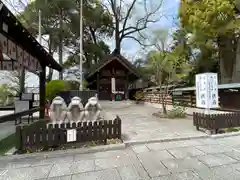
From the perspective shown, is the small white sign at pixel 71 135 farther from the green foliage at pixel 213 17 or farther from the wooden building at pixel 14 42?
the green foliage at pixel 213 17

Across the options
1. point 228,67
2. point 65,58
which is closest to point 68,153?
point 228,67

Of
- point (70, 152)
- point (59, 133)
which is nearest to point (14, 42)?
point (59, 133)

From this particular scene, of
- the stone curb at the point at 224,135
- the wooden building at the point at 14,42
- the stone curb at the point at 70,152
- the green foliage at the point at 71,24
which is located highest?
the green foliage at the point at 71,24

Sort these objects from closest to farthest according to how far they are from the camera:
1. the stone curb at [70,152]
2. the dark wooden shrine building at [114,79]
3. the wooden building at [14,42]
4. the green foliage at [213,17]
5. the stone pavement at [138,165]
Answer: the stone pavement at [138,165], the wooden building at [14,42], the stone curb at [70,152], the green foliage at [213,17], the dark wooden shrine building at [114,79]

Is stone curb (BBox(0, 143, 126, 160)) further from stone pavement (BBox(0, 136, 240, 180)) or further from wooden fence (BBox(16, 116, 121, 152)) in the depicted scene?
wooden fence (BBox(16, 116, 121, 152))

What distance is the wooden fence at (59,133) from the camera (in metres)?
4.57

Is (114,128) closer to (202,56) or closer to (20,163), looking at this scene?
(20,163)

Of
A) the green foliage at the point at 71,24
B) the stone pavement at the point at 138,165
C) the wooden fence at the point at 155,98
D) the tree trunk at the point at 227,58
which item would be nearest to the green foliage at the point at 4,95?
the green foliage at the point at 71,24

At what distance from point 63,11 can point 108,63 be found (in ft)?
25.1

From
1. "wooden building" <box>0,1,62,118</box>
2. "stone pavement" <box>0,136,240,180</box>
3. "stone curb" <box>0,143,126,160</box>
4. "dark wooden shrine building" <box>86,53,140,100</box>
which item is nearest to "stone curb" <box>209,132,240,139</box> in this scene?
"stone pavement" <box>0,136,240,180</box>

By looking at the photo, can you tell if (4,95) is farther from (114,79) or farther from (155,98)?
(155,98)

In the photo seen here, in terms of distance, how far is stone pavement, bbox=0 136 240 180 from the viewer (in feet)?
11.3

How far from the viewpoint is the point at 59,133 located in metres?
4.82

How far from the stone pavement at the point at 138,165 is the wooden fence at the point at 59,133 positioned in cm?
37
